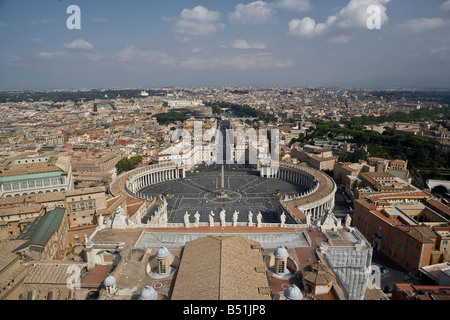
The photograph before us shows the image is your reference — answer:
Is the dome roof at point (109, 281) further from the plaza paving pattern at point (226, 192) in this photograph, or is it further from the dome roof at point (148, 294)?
the plaza paving pattern at point (226, 192)

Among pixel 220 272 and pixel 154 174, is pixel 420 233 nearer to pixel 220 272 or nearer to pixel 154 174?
pixel 220 272

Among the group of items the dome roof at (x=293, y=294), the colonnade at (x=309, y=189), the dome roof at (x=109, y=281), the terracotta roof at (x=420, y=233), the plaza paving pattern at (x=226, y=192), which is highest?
the dome roof at (x=293, y=294)

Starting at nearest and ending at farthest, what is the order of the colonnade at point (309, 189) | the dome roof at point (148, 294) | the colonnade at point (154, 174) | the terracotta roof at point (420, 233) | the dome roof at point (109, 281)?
the dome roof at point (148, 294) → the dome roof at point (109, 281) → the terracotta roof at point (420, 233) → the colonnade at point (309, 189) → the colonnade at point (154, 174)

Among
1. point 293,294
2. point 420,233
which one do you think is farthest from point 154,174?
point 293,294

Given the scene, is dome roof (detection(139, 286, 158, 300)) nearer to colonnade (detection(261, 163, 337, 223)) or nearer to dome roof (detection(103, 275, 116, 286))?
dome roof (detection(103, 275, 116, 286))

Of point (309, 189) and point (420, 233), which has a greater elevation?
point (420, 233)

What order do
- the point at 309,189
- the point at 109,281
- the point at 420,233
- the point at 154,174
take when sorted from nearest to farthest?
the point at 109,281 < the point at 420,233 < the point at 309,189 < the point at 154,174

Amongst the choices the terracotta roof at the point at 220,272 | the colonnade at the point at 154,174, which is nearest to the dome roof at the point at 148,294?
the terracotta roof at the point at 220,272

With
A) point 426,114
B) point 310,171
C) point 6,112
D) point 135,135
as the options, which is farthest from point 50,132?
point 426,114

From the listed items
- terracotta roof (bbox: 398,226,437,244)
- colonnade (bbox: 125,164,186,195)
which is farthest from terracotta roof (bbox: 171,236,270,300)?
colonnade (bbox: 125,164,186,195)

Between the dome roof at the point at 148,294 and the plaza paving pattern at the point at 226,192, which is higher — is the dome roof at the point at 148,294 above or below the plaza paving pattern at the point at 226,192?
above

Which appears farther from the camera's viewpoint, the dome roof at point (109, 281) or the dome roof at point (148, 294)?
the dome roof at point (109, 281)
